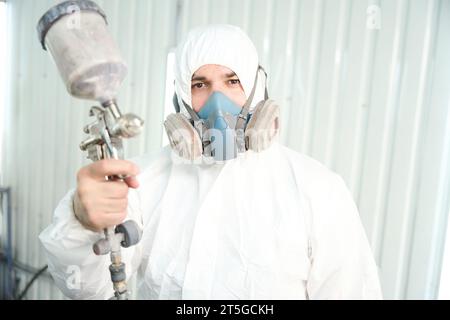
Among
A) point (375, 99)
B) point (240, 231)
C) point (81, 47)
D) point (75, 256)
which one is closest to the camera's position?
point (81, 47)

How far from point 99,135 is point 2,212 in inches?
90.9

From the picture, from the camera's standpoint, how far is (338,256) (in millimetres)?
1039

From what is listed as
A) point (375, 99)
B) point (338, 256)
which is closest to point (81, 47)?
point (338, 256)

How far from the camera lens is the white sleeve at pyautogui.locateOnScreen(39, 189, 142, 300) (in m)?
0.81

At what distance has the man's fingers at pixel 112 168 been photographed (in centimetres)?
67

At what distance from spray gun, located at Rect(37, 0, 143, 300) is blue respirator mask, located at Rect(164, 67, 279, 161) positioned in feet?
1.22

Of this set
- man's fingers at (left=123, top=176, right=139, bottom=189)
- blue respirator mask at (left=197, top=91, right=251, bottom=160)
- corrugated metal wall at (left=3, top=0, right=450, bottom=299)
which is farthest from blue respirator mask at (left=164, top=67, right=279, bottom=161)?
corrugated metal wall at (left=3, top=0, right=450, bottom=299)

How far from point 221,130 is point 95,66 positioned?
0.50 m

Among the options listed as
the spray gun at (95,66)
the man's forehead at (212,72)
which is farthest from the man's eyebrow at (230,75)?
the spray gun at (95,66)

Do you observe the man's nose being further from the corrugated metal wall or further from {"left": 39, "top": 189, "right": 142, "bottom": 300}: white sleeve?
the corrugated metal wall

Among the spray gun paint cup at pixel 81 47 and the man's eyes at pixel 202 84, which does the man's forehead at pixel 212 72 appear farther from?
the spray gun paint cup at pixel 81 47

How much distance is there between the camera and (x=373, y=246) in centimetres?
152

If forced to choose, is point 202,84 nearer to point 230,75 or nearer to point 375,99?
point 230,75
